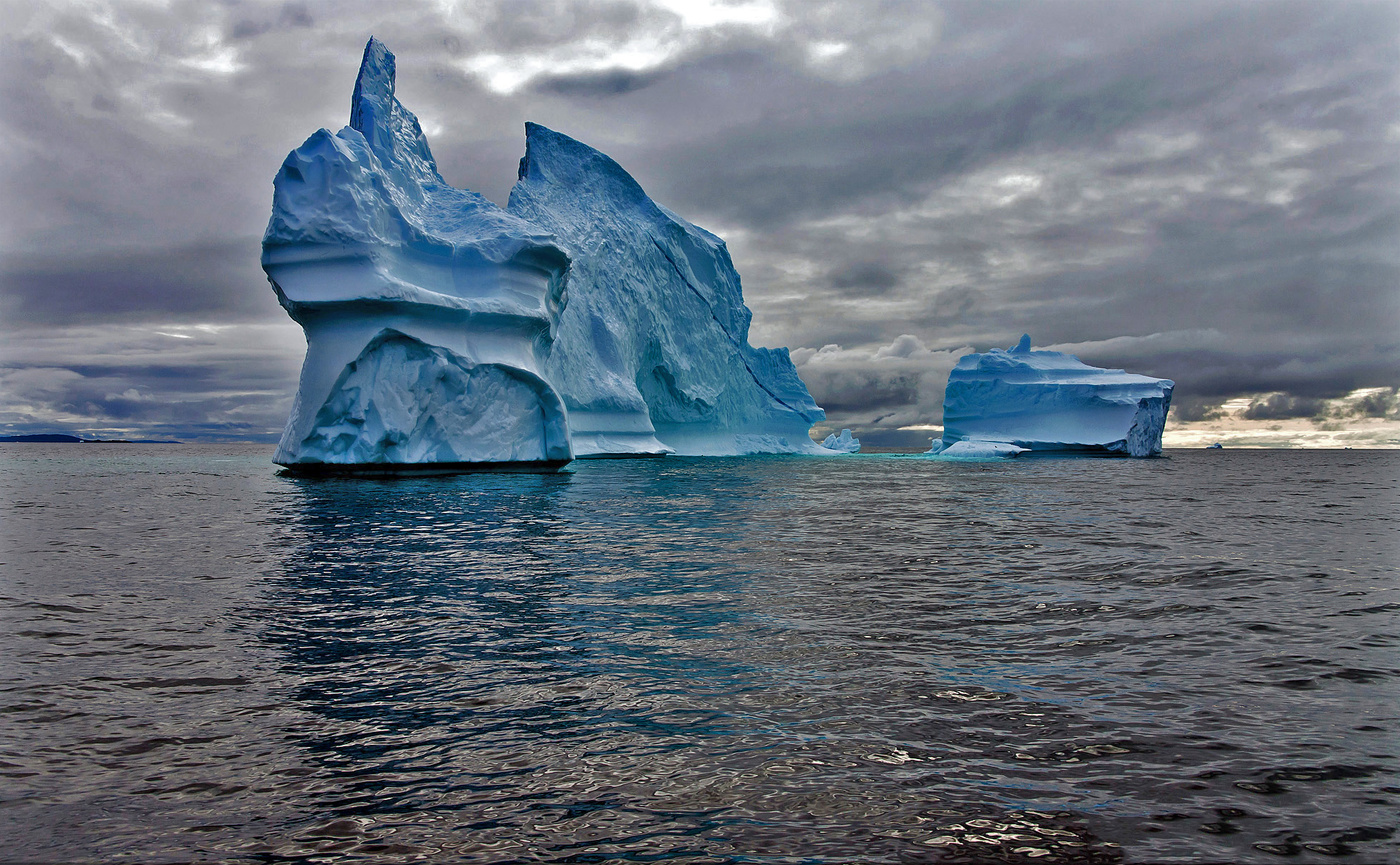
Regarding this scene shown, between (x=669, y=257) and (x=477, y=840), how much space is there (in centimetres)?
3638

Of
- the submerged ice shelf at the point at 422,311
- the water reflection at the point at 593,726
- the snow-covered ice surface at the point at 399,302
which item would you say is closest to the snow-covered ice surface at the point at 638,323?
the submerged ice shelf at the point at 422,311

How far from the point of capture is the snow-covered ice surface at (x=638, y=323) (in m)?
33.0

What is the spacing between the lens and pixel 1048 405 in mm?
45250

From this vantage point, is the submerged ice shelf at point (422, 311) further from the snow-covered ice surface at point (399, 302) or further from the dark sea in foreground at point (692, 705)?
the dark sea in foreground at point (692, 705)

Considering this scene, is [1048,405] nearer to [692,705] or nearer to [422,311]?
[422,311]

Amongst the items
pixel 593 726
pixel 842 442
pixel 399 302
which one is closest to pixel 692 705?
pixel 593 726

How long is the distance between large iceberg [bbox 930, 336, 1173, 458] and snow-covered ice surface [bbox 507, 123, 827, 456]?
12.3 metres

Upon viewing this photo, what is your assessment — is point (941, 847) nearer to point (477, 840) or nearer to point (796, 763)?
point (796, 763)

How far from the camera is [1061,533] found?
10766 mm

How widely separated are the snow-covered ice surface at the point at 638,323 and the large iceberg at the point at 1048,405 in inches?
483

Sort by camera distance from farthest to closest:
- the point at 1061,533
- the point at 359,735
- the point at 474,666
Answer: the point at 1061,533 < the point at 474,666 < the point at 359,735

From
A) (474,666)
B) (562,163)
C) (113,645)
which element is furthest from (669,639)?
(562,163)

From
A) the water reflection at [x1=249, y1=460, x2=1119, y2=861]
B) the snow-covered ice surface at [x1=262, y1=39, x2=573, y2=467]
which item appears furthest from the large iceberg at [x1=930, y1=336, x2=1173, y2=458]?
the water reflection at [x1=249, y1=460, x2=1119, y2=861]

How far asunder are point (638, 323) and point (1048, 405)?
2514 centimetres
